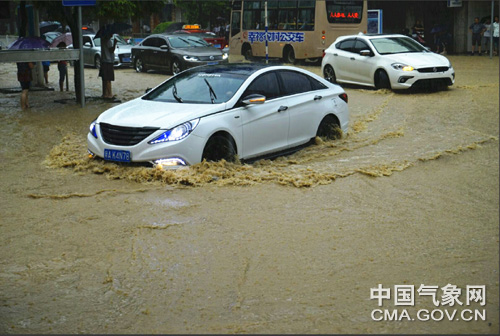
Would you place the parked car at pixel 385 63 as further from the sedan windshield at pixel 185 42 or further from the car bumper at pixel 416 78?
the sedan windshield at pixel 185 42

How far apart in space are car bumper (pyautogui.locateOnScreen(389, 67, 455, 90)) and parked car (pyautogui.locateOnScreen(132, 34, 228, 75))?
30.2 feet

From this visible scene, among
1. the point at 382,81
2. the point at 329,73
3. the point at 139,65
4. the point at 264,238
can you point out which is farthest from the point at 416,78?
the point at 139,65

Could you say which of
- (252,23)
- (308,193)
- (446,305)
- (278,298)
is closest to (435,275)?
(446,305)

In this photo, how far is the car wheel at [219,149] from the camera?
9500 millimetres

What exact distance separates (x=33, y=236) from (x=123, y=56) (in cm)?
2460

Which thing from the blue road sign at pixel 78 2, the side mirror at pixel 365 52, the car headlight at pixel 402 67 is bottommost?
the car headlight at pixel 402 67

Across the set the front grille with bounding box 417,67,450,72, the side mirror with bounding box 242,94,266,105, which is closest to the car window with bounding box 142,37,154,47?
the front grille with bounding box 417,67,450,72

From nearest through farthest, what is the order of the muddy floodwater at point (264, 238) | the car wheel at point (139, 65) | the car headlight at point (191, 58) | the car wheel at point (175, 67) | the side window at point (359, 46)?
the muddy floodwater at point (264, 238), the side window at point (359, 46), the car headlight at point (191, 58), the car wheel at point (175, 67), the car wheel at point (139, 65)

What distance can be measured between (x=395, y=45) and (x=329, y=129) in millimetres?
8578

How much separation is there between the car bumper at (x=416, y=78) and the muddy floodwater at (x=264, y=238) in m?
4.97

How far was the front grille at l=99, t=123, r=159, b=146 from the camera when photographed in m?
9.35

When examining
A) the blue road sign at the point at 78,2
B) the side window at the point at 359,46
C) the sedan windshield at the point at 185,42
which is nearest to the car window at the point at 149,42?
the sedan windshield at the point at 185,42

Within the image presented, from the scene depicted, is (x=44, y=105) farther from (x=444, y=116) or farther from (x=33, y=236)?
(x=33, y=236)

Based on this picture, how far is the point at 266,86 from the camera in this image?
10.6 m
